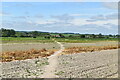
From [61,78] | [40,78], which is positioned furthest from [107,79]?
[40,78]

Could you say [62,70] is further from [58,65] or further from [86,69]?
[58,65]

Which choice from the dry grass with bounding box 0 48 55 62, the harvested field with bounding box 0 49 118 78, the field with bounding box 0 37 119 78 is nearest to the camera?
the harvested field with bounding box 0 49 118 78

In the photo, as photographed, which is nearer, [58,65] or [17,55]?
[58,65]

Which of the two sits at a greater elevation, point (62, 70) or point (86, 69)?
point (62, 70)

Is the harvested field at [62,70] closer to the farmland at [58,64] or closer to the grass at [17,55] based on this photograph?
the farmland at [58,64]

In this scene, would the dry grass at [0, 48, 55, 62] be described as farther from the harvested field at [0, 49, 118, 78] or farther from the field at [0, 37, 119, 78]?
the harvested field at [0, 49, 118, 78]

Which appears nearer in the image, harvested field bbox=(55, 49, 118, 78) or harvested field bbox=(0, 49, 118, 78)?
harvested field bbox=(0, 49, 118, 78)

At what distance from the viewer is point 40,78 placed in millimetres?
12125

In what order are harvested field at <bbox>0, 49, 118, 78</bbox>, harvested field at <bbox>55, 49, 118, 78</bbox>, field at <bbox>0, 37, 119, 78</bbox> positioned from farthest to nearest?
1. harvested field at <bbox>55, 49, 118, 78</bbox>
2. field at <bbox>0, 37, 119, 78</bbox>
3. harvested field at <bbox>0, 49, 118, 78</bbox>

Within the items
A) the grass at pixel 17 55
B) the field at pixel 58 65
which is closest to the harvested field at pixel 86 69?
the field at pixel 58 65

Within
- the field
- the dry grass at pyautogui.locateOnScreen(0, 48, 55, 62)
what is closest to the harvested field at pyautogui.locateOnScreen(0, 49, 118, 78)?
the field

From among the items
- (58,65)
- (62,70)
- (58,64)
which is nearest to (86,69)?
(62,70)

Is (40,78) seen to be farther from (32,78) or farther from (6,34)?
(6,34)

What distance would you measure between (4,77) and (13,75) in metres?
0.70
